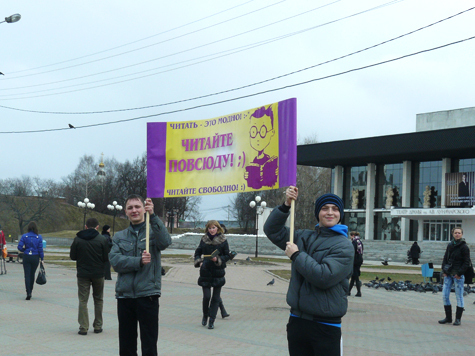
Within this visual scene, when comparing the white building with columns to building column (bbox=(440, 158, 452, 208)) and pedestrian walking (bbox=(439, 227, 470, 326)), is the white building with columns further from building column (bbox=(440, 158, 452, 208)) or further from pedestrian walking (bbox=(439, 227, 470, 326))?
pedestrian walking (bbox=(439, 227, 470, 326))

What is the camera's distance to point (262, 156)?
7383mm

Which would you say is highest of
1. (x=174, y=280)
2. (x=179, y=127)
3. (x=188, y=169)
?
(x=179, y=127)

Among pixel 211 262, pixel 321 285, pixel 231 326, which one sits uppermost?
pixel 321 285

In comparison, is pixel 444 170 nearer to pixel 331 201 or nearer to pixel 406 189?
pixel 406 189

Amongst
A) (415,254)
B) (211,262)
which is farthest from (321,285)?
(415,254)

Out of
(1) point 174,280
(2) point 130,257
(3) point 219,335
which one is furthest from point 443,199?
(2) point 130,257

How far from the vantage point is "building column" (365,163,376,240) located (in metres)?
70.1

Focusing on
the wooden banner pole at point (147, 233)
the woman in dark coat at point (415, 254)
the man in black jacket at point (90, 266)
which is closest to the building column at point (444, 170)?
the woman in dark coat at point (415, 254)

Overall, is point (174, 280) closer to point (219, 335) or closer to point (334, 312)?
point (219, 335)

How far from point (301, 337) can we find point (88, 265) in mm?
6297

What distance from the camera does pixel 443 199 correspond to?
62.7 metres

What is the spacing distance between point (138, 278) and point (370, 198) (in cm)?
6684

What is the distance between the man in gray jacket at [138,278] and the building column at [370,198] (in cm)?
6612

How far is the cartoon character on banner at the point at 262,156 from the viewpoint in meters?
7.22
